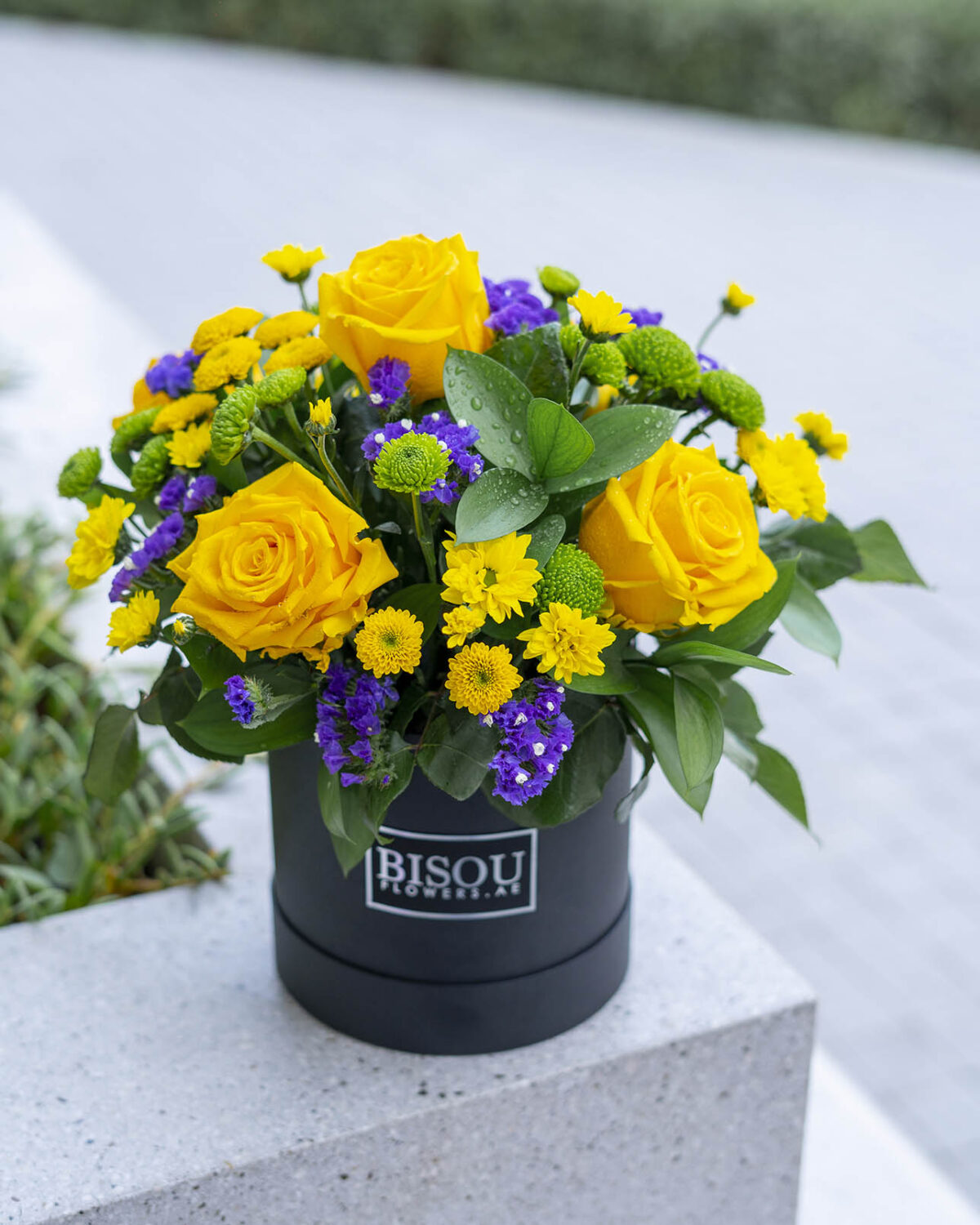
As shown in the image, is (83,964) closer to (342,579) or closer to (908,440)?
(342,579)

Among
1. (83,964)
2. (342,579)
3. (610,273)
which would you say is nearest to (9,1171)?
(83,964)

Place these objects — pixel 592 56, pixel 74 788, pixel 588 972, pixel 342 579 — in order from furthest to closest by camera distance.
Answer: pixel 592 56, pixel 74 788, pixel 588 972, pixel 342 579

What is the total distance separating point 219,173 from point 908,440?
13.9ft

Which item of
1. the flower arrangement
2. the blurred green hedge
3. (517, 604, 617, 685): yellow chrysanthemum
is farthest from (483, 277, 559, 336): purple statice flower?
the blurred green hedge

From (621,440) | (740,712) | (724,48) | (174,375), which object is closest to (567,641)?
(621,440)

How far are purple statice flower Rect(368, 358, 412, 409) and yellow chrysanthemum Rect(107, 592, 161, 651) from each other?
185 millimetres

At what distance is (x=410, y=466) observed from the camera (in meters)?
0.73

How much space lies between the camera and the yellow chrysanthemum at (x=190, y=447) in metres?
0.84

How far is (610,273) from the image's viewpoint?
5.42 m

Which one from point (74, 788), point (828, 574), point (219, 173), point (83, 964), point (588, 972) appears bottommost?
point (219, 173)

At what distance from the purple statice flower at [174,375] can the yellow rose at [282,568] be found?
0.16m

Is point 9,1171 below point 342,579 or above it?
below

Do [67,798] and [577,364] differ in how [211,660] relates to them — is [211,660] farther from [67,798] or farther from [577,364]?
[67,798]

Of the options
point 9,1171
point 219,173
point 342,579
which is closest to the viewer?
point 342,579
